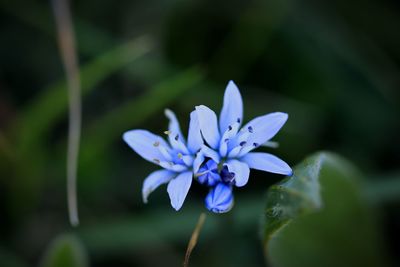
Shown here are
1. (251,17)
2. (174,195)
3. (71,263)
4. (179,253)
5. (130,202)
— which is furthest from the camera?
(251,17)

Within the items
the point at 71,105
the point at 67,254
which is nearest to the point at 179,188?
the point at 67,254

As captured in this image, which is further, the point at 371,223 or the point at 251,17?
the point at 251,17

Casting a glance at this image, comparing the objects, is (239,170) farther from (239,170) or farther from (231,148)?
(231,148)

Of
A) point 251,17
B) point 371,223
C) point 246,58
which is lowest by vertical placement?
point 371,223

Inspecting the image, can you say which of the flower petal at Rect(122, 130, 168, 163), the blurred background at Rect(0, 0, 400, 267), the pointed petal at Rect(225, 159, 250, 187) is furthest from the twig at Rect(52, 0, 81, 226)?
the pointed petal at Rect(225, 159, 250, 187)

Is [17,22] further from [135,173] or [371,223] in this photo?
[371,223]

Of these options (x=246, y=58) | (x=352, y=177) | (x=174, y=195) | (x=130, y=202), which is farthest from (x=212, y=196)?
(x=246, y=58)

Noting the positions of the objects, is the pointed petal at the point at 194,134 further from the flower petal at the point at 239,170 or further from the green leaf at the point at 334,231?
the green leaf at the point at 334,231
